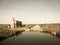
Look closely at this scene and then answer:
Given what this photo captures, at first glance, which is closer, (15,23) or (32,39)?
(15,23)

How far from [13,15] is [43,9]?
959 millimetres

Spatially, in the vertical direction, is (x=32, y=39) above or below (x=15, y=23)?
below

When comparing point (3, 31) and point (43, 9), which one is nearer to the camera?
point (3, 31)

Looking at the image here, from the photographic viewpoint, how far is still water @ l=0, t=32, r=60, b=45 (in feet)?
13.0

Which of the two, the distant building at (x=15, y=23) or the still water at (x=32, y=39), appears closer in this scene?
the still water at (x=32, y=39)

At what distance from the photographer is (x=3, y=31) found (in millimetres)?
4047

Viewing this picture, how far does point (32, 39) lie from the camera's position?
443cm

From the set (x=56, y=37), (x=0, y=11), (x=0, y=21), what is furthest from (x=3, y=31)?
(x=56, y=37)

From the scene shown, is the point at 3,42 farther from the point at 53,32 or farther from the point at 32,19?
the point at 53,32

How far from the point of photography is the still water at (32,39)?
395cm

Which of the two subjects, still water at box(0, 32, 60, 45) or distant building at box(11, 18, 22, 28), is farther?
distant building at box(11, 18, 22, 28)

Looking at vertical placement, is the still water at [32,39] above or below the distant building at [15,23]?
below

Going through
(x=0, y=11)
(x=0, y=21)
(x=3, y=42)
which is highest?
(x=0, y=11)

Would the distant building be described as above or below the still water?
above
